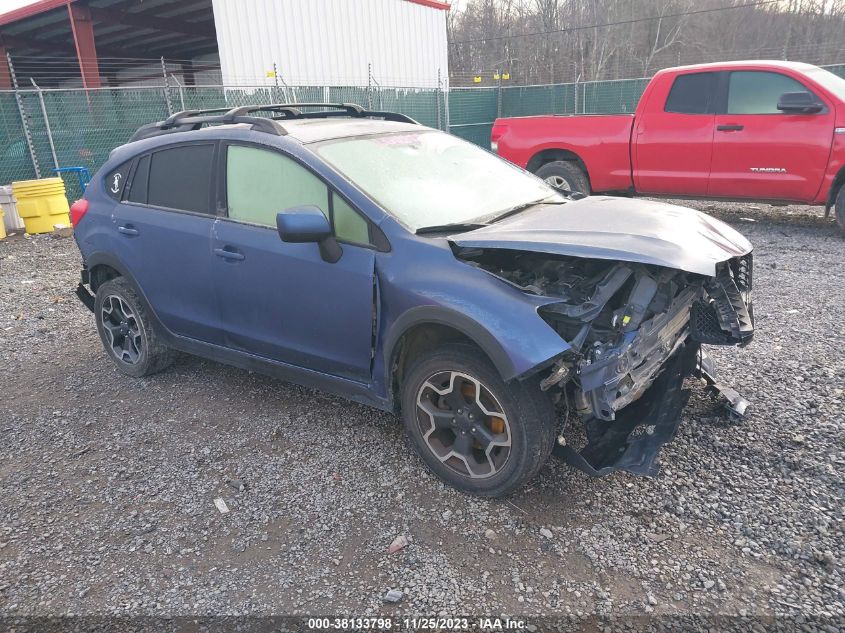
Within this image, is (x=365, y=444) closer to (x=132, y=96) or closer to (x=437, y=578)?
(x=437, y=578)

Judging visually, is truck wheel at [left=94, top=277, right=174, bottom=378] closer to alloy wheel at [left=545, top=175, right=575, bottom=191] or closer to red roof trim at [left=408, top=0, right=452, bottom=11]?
alloy wheel at [left=545, top=175, right=575, bottom=191]

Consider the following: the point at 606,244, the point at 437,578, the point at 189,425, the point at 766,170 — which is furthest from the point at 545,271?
the point at 766,170

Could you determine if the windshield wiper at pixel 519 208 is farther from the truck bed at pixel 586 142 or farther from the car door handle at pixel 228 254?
the truck bed at pixel 586 142

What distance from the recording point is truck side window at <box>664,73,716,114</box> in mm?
8195

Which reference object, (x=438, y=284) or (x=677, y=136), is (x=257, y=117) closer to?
(x=438, y=284)

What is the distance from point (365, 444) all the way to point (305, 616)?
1.29m

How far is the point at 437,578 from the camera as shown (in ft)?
8.57

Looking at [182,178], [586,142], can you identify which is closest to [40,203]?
[182,178]

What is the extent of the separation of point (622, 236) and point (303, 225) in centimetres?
152

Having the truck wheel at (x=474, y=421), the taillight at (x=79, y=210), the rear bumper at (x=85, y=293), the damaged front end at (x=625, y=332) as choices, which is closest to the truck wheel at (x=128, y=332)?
the rear bumper at (x=85, y=293)

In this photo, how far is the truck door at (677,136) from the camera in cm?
820

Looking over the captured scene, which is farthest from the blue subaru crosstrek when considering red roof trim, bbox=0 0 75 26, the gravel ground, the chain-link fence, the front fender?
red roof trim, bbox=0 0 75 26

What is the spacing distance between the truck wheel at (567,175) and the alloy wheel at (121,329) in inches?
248

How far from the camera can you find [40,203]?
10.6 meters
